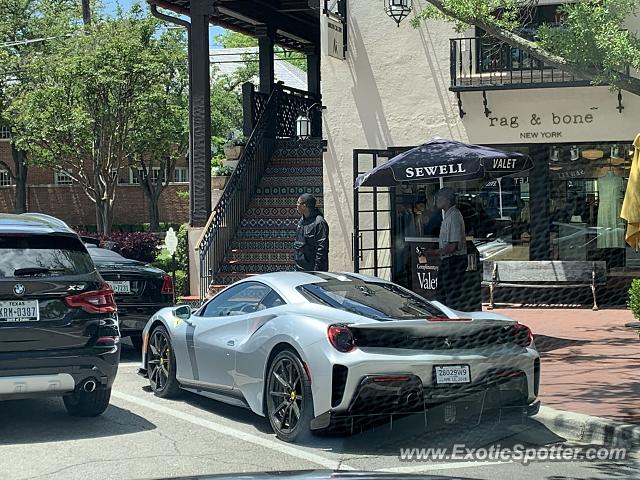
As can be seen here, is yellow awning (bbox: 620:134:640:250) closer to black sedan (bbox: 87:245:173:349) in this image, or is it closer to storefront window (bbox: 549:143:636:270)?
storefront window (bbox: 549:143:636:270)

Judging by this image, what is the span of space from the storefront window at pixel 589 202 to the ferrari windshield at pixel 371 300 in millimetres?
7865

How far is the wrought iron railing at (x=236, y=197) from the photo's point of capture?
55.1 ft

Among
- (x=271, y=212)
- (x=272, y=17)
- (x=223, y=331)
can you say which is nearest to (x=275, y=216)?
(x=271, y=212)

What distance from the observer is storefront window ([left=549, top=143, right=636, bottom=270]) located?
51.2 feet

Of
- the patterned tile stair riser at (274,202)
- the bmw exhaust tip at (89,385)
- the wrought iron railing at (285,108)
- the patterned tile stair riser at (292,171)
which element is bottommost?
the bmw exhaust tip at (89,385)

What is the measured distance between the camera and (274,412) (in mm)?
7637

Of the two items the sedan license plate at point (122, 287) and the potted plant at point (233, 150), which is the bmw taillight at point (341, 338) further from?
the potted plant at point (233, 150)

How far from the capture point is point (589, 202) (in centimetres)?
1579

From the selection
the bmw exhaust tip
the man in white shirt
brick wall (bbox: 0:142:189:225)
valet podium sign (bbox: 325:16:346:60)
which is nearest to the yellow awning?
the man in white shirt

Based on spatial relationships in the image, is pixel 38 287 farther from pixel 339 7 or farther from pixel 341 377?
pixel 339 7

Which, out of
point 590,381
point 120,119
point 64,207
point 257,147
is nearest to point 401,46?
point 257,147

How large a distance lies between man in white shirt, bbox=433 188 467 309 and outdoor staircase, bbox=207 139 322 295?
5479mm

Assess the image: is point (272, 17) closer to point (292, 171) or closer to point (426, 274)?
point (292, 171)

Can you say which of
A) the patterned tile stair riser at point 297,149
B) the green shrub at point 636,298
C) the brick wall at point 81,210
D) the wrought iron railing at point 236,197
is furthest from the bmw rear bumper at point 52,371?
the brick wall at point 81,210
